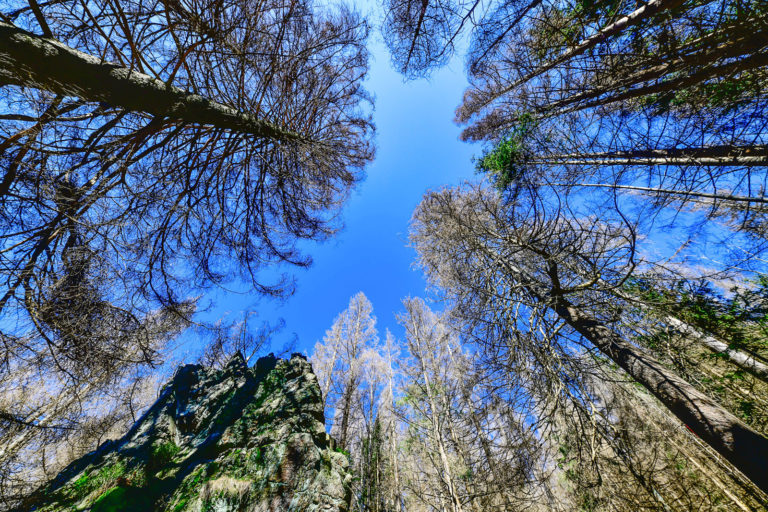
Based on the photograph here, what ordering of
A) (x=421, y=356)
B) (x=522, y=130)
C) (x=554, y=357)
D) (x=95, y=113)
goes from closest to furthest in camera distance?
(x=554, y=357), (x=95, y=113), (x=522, y=130), (x=421, y=356)

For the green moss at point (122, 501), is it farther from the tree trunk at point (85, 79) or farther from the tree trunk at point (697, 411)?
the tree trunk at point (697, 411)

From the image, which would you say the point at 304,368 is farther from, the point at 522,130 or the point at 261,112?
the point at 522,130

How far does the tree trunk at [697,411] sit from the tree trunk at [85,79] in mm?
5238

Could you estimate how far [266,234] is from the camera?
3.98 m

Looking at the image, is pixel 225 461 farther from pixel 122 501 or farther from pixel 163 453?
pixel 163 453

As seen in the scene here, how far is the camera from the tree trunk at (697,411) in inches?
77.6

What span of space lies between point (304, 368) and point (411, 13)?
7048 mm

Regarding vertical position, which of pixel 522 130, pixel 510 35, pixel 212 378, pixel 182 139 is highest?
pixel 522 130

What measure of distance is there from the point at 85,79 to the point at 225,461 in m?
5.11

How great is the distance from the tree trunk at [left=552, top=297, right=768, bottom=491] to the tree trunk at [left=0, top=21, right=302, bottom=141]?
5.24m

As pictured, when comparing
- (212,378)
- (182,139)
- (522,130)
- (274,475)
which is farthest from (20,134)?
(522,130)

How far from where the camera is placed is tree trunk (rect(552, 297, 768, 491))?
197cm

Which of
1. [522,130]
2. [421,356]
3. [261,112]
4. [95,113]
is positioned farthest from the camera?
[421,356]

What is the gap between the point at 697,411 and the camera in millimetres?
2260
